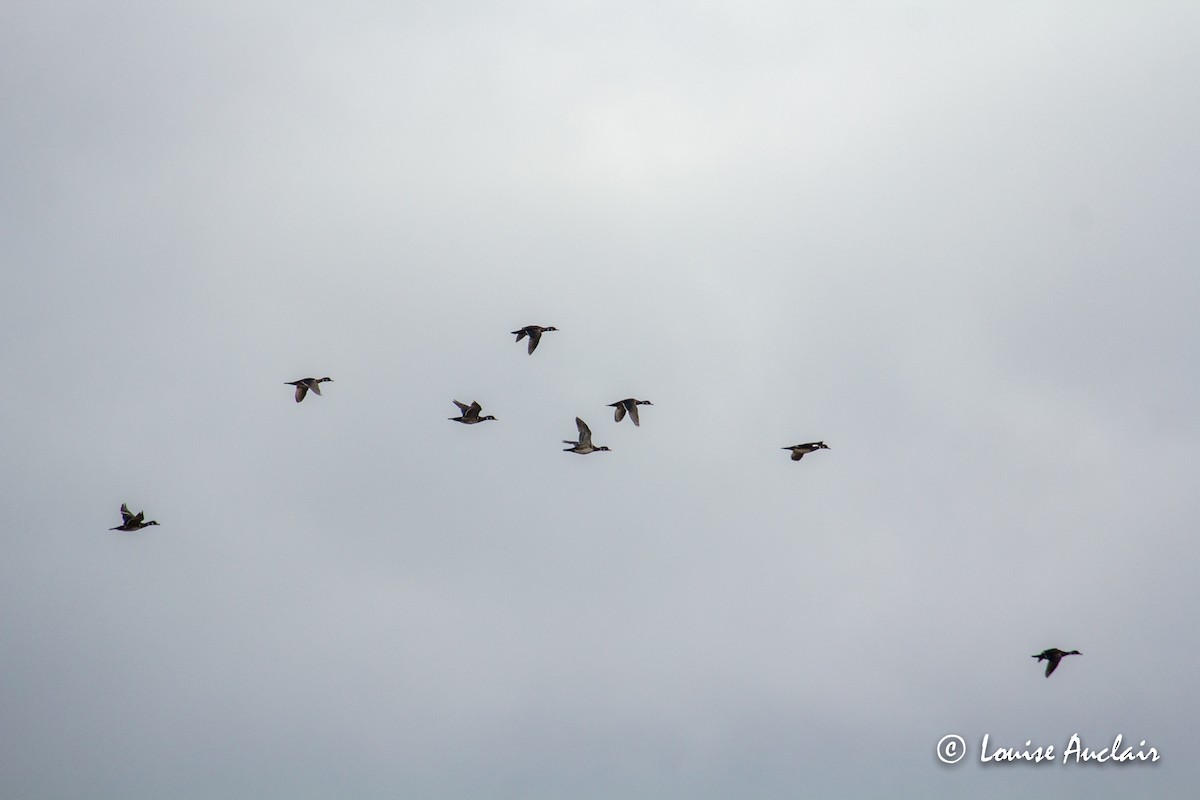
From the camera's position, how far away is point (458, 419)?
87.2m

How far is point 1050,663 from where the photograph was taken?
79938 millimetres

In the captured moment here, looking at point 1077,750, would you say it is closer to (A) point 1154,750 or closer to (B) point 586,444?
(A) point 1154,750

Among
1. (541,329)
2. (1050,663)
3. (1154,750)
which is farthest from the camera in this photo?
(1154,750)

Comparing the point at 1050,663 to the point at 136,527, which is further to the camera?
the point at 136,527

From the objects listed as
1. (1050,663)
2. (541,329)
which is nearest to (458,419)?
(541,329)

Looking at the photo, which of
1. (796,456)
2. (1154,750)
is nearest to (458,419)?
(796,456)

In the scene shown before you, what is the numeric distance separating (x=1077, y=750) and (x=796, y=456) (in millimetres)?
21774

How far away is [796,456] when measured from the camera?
88.9 metres

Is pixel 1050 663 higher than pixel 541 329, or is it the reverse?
pixel 541 329

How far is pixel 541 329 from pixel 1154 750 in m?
42.0

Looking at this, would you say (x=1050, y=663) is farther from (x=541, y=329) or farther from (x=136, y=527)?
(x=136, y=527)

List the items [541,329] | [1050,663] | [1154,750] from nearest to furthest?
1. [1050,663]
2. [541,329]
3. [1154,750]

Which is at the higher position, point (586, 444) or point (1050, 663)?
point (586, 444)

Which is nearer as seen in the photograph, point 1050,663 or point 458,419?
point 1050,663
